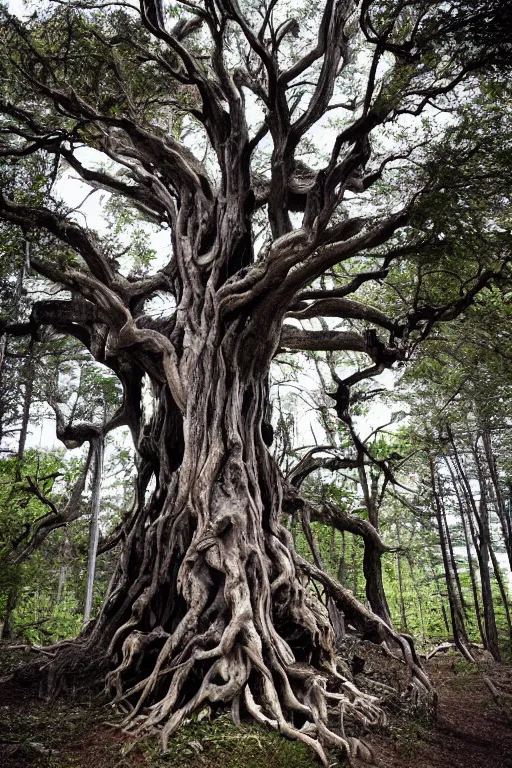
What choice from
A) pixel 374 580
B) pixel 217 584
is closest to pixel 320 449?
pixel 374 580

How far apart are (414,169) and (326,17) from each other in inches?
82.5

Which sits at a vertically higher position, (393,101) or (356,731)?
(393,101)

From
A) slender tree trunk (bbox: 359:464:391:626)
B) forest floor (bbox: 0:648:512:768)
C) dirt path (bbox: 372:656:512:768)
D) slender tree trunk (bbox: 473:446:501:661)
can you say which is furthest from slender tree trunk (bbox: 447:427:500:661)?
forest floor (bbox: 0:648:512:768)

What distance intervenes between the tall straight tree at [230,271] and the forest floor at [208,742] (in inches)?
7.7

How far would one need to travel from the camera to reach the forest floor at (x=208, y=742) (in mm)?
2775

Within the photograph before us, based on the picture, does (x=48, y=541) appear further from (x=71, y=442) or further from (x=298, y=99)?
(x=298, y=99)

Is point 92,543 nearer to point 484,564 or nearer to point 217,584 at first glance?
point 217,584

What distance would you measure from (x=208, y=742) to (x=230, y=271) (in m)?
4.76

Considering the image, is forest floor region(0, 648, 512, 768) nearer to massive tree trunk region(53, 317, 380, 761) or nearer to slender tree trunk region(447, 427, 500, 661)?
massive tree trunk region(53, 317, 380, 761)

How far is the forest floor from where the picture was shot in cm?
278

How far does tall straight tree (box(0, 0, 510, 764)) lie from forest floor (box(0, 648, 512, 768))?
0.64ft

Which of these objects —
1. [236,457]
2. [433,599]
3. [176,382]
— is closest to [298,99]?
[176,382]

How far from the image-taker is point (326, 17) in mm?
5340

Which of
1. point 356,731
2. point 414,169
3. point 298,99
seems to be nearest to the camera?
point 356,731
